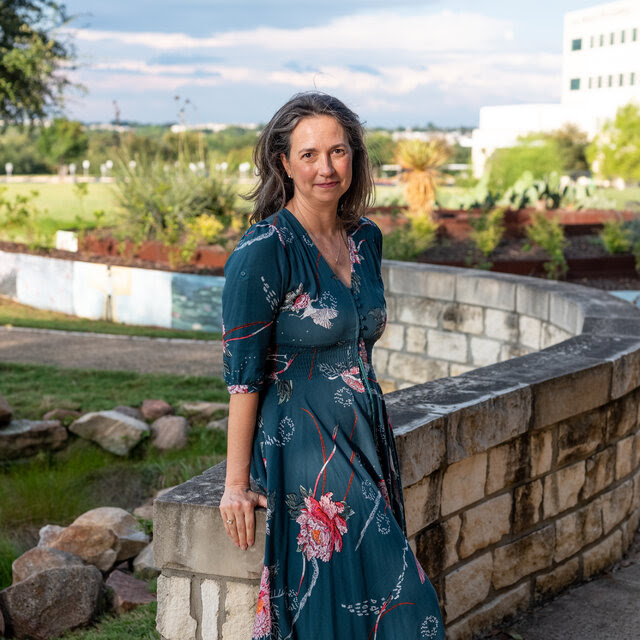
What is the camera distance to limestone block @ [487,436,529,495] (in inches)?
140

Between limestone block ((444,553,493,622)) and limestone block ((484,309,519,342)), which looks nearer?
limestone block ((444,553,493,622))

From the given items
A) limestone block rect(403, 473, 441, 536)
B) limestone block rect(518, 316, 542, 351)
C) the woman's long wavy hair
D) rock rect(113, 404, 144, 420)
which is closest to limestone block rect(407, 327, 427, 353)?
limestone block rect(518, 316, 542, 351)

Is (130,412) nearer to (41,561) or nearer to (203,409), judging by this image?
(203,409)

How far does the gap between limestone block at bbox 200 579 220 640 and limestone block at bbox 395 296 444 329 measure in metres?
5.56

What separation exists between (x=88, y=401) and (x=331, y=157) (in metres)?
6.22

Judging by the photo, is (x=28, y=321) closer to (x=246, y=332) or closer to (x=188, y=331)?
(x=188, y=331)

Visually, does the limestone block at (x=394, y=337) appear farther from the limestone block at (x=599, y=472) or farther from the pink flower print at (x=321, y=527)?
the pink flower print at (x=321, y=527)

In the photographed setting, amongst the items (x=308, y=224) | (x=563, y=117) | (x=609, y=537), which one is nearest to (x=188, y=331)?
(x=609, y=537)

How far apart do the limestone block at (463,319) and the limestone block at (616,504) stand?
10.0 ft

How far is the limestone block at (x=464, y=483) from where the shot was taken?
3.33 metres

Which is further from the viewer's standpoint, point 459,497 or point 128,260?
point 128,260

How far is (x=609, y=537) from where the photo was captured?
4.35 metres

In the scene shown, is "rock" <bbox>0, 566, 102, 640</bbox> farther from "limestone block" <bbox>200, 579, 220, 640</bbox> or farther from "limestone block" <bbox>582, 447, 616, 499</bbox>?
"limestone block" <bbox>582, 447, 616, 499</bbox>

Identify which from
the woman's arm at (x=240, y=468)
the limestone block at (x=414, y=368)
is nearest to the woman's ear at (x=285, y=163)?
the woman's arm at (x=240, y=468)
